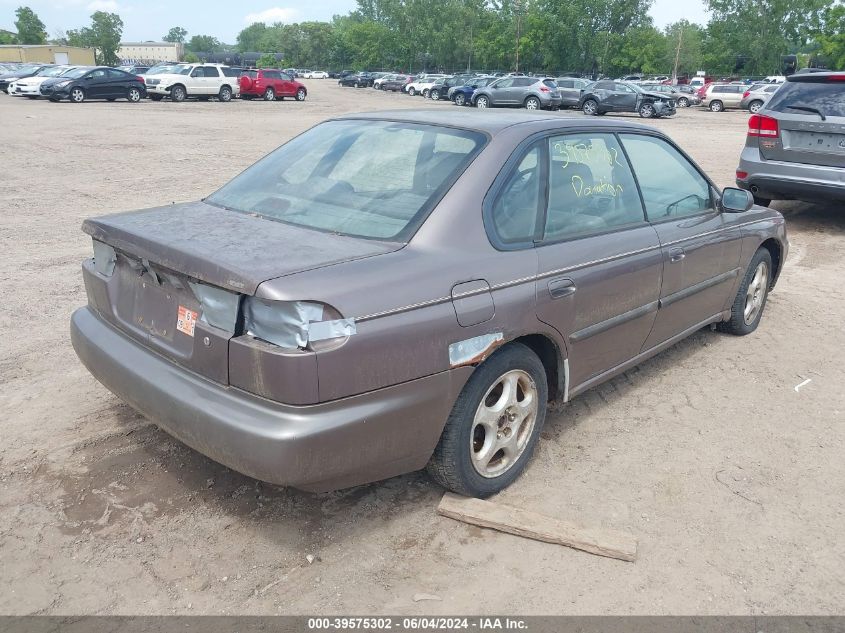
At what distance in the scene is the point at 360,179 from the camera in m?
3.38

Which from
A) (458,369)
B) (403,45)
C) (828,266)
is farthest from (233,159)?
(403,45)

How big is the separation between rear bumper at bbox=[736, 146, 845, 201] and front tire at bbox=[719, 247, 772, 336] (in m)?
3.21

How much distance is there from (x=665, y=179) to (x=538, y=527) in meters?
2.29

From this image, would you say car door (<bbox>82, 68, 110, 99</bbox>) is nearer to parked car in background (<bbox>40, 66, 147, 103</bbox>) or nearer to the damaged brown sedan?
parked car in background (<bbox>40, 66, 147, 103</bbox>)

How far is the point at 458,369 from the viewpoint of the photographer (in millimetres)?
2850

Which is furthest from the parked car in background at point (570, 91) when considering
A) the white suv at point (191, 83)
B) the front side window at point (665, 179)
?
the front side window at point (665, 179)

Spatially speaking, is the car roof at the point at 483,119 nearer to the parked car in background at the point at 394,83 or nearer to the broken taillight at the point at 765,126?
the broken taillight at the point at 765,126

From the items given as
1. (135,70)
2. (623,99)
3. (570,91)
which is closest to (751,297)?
(623,99)

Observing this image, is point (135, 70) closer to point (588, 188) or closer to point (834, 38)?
point (588, 188)

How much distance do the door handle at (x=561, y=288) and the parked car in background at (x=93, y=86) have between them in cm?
3131

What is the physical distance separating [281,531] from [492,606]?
92 centimetres

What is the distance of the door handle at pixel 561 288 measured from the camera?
3.25m

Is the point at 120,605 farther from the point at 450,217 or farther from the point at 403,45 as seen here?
the point at 403,45

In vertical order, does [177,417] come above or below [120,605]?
above
